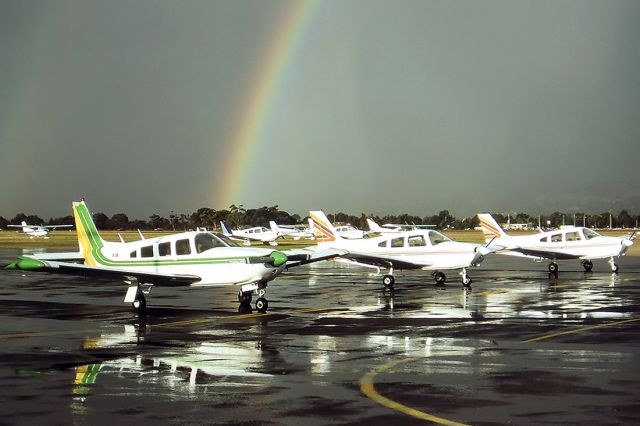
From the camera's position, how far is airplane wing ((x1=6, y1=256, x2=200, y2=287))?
845 inches

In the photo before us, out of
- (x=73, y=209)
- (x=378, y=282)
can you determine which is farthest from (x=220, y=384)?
(x=378, y=282)

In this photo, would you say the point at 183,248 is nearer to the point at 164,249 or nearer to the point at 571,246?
the point at 164,249

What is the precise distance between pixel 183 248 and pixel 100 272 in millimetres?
2453

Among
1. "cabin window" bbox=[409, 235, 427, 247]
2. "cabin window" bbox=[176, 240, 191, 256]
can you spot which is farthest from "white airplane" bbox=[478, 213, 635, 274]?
"cabin window" bbox=[176, 240, 191, 256]

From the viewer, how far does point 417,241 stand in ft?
112

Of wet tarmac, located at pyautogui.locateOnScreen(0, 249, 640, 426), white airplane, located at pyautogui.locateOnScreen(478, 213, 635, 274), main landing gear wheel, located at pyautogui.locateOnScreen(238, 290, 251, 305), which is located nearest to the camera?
wet tarmac, located at pyautogui.locateOnScreen(0, 249, 640, 426)

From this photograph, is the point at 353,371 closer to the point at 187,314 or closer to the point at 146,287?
the point at 187,314

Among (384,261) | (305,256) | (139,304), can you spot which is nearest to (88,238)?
(139,304)

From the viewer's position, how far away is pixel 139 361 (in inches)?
570

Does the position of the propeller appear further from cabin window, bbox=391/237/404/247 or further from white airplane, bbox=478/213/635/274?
white airplane, bbox=478/213/635/274

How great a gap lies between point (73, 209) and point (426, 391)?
18.8 metres

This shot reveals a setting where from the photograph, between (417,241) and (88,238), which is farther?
(417,241)

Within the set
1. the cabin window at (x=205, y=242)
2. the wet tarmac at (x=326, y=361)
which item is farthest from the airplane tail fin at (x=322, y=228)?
the cabin window at (x=205, y=242)

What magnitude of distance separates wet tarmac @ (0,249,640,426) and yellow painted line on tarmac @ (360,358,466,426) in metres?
0.03
